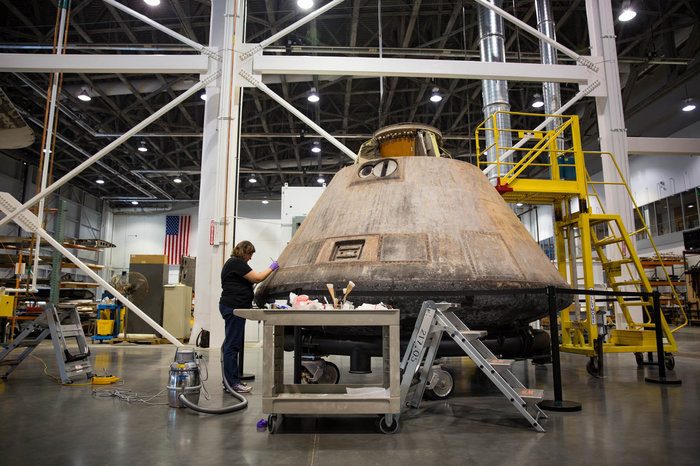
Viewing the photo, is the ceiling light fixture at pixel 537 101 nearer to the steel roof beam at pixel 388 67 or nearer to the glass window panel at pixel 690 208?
the steel roof beam at pixel 388 67

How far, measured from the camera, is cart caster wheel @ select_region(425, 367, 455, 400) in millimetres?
4480

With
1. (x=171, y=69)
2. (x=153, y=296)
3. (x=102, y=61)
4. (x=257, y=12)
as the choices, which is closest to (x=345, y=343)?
(x=171, y=69)

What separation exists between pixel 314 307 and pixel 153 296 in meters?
10.5

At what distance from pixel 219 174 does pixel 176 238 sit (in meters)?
21.0

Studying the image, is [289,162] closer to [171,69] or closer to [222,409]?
[171,69]

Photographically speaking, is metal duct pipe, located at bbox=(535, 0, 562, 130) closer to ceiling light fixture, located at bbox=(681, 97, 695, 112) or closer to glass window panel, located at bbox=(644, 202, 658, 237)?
ceiling light fixture, located at bbox=(681, 97, 695, 112)

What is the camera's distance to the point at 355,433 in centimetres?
335

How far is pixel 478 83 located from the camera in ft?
52.2

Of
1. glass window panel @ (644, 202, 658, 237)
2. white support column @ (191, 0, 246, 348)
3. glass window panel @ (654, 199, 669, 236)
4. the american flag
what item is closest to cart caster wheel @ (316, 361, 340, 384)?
white support column @ (191, 0, 246, 348)

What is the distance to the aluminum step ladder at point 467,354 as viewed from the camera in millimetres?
3531

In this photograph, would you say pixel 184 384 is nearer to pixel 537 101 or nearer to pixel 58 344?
pixel 58 344

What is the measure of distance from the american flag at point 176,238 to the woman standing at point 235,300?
23.8m

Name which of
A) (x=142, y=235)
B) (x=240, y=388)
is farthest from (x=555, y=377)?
(x=142, y=235)

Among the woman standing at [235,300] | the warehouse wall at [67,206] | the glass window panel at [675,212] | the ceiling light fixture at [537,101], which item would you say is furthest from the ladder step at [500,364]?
the glass window panel at [675,212]
